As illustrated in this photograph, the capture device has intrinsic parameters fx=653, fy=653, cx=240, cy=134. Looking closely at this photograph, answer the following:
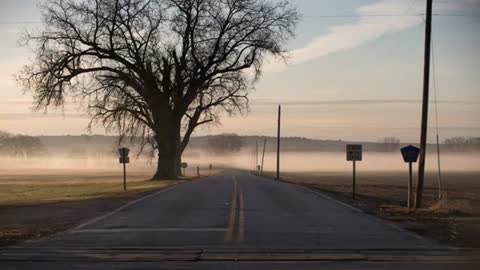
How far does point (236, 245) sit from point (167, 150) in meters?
43.5

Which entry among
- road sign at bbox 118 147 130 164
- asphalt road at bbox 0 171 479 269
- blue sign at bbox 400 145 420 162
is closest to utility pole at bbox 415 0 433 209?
blue sign at bbox 400 145 420 162

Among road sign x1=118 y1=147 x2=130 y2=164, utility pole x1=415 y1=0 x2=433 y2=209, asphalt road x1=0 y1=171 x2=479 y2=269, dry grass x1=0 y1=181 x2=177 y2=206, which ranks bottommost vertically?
dry grass x1=0 y1=181 x2=177 y2=206

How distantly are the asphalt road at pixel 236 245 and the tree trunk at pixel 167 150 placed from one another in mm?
35430

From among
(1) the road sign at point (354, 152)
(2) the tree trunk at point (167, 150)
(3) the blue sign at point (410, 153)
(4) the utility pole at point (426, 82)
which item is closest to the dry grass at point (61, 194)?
(1) the road sign at point (354, 152)

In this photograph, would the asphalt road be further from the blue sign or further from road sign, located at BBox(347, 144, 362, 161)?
road sign, located at BBox(347, 144, 362, 161)

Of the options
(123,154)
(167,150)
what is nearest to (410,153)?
(123,154)

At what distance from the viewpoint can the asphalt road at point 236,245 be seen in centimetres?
1080

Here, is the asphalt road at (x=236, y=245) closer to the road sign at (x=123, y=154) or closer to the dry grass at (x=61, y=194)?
the dry grass at (x=61, y=194)

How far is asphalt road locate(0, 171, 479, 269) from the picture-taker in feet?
35.4

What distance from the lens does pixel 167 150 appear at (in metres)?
55.9

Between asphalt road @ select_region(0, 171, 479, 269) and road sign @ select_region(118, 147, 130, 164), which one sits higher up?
road sign @ select_region(118, 147, 130, 164)

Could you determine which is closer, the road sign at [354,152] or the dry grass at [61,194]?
the road sign at [354,152]

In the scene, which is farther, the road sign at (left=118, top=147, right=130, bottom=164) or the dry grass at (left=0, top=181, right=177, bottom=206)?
the road sign at (left=118, top=147, right=130, bottom=164)

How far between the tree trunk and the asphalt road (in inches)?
1395
